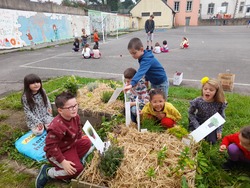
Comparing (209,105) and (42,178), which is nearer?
(42,178)

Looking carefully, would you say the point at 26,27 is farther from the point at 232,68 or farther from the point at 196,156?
the point at 196,156

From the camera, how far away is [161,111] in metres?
3.15

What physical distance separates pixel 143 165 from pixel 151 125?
898 mm

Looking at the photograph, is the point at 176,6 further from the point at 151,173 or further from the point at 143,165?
the point at 151,173

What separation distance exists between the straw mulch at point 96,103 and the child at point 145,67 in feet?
2.34

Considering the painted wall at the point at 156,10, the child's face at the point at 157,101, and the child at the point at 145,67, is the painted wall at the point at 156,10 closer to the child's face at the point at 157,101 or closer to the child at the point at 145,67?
the child at the point at 145,67

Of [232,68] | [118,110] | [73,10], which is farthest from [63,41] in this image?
[118,110]

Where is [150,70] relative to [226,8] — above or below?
below

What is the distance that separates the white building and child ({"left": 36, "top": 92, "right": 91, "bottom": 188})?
6014 cm

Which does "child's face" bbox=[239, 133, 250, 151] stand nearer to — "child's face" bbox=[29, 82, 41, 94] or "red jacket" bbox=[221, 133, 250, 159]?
"red jacket" bbox=[221, 133, 250, 159]

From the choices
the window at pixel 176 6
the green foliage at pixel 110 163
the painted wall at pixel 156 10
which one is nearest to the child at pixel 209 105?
the green foliage at pixel 110 163

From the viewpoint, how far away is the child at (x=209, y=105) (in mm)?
2994

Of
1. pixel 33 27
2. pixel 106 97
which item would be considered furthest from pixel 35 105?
pixel 33 27

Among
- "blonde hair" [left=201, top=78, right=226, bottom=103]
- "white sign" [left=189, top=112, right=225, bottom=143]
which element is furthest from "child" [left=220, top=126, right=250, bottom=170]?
"blonde hair" [left=201, top=78, right=226, bottom=103]
